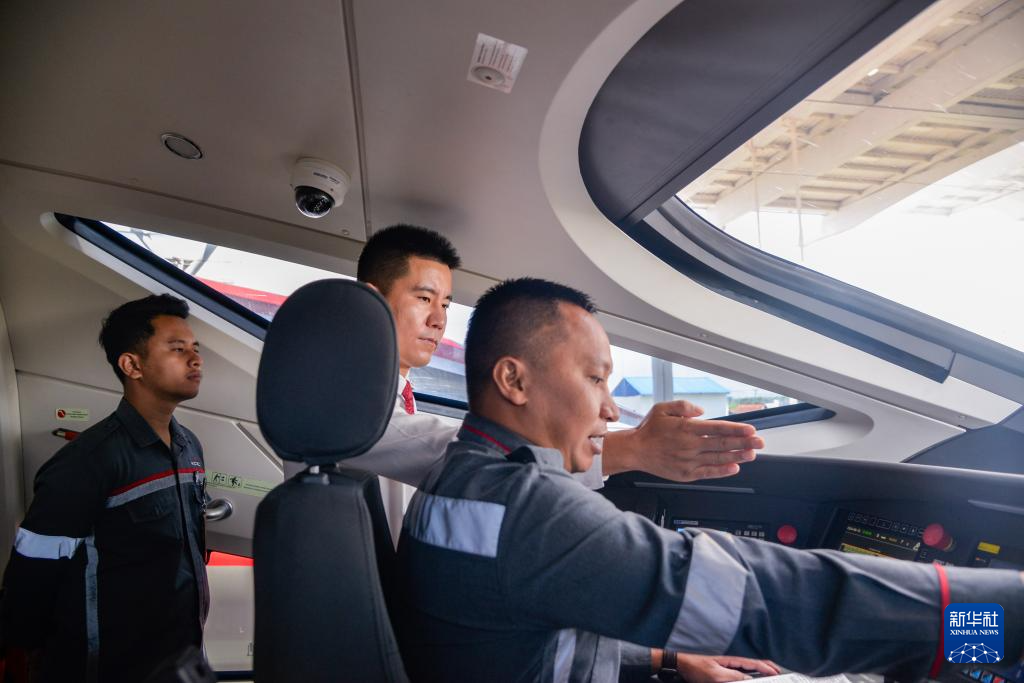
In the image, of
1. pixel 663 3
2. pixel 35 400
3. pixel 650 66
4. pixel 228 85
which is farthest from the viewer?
pixel 35 400

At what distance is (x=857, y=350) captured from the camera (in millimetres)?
2053

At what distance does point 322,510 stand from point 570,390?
1.63ft

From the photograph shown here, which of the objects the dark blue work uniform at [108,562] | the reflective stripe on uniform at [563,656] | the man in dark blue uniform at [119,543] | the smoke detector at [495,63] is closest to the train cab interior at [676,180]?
the smoke detector at [495,63]

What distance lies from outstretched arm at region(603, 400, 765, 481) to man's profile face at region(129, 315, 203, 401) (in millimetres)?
1826

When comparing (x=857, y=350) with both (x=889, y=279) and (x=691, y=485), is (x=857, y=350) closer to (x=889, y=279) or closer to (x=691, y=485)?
(x=889, y=279)

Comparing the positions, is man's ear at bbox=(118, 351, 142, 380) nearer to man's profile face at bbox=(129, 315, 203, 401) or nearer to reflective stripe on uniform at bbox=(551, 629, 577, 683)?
man's profile face at bbox=(129, 315, 203, 401)

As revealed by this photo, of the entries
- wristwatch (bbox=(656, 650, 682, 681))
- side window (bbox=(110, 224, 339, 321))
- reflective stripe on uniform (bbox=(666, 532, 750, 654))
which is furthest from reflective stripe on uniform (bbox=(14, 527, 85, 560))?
reflective stripe on uniform (bbox=(666, 532, 750, 654))

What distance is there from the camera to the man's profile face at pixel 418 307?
1813 millimetres

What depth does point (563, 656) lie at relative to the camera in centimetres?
93

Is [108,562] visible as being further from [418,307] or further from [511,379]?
[511,379]

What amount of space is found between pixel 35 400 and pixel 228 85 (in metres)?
2.57

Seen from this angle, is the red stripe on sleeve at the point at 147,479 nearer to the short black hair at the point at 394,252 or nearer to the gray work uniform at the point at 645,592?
the short black hair at the point at 394,252

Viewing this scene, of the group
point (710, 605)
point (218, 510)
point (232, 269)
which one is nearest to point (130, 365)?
point (232, 269)

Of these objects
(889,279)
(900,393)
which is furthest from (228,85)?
(900,393)
